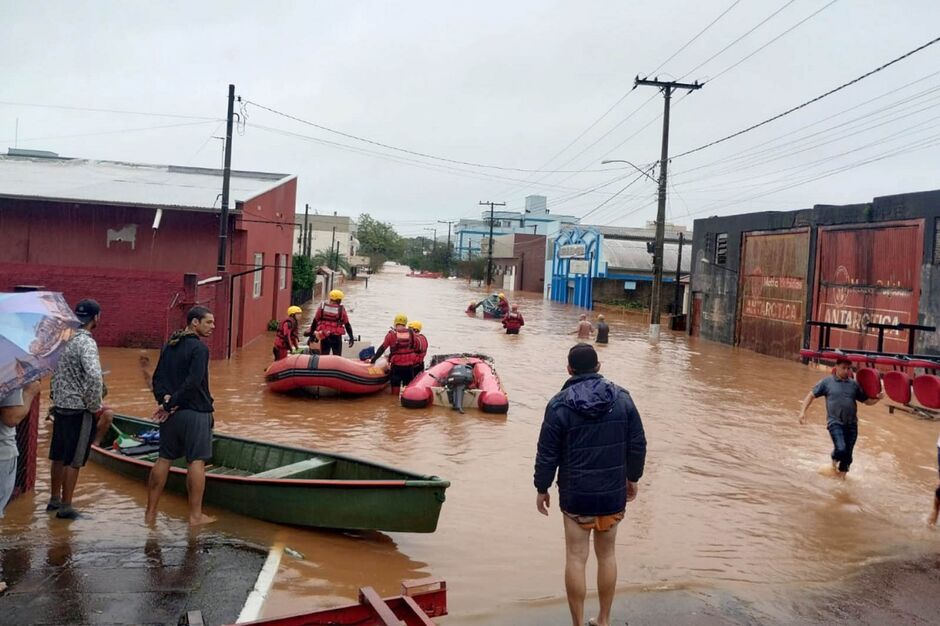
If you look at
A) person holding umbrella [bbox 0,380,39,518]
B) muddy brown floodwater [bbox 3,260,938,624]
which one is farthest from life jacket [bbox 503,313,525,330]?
person holding umbrella [bbox 0,380,39,518]

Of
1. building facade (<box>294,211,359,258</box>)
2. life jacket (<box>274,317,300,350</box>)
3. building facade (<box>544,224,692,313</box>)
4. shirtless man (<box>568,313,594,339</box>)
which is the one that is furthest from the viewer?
building facade (<box>294,211,359,258</box>)

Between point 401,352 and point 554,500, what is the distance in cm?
672

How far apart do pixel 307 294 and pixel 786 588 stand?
35070mm

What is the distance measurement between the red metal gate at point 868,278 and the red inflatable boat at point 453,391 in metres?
9.81

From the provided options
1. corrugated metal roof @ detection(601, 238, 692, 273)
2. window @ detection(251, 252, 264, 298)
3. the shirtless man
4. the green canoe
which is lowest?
the green canoe

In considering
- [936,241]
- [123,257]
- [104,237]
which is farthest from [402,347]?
[936,241]

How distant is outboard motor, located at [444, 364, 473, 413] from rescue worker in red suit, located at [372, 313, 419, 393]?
1.28 meters

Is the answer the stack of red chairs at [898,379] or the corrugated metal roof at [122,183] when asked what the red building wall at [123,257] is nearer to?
the corrugated metal roof at [122,183]

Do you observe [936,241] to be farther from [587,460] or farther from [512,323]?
[587,460]

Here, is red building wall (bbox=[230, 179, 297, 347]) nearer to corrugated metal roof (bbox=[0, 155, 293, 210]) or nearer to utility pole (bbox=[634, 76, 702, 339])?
corrugated metal roof (bbox=[0, 155, 293, 210])

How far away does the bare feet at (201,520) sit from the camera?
6.57 metres

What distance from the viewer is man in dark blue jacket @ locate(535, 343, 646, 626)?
4.83m

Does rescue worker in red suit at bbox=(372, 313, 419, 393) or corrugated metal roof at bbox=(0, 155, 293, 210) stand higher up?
corrugated metal roof at bbox=(0, 155, 293, 210)

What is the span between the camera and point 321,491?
6.46 metres
